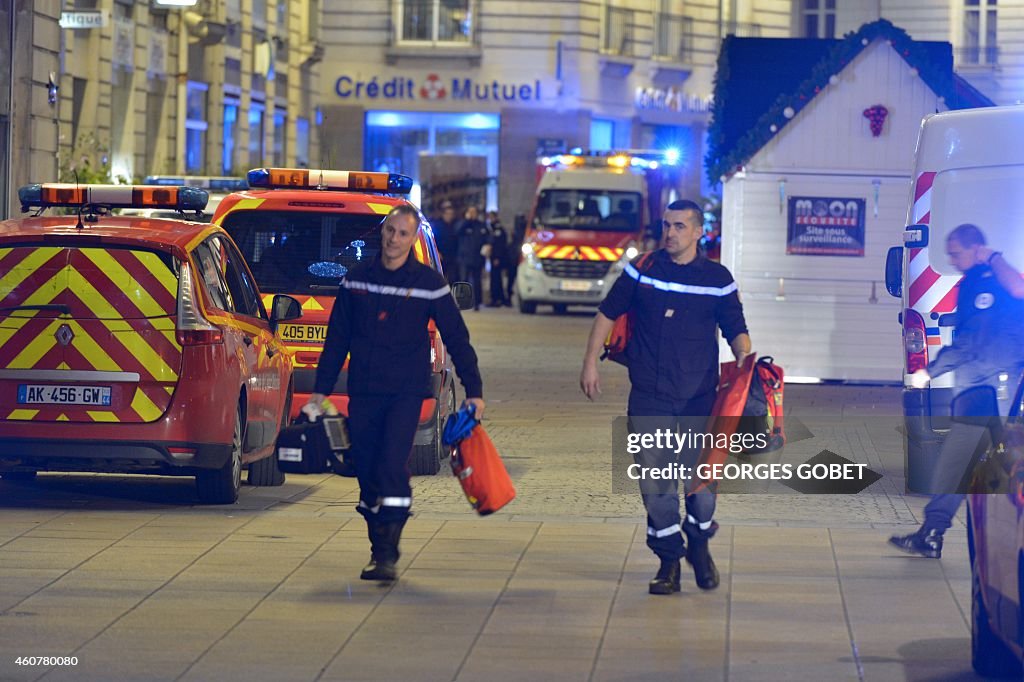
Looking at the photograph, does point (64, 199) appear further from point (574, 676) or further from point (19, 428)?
point (574, 676)

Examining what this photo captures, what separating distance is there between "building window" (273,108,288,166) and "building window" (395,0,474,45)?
18.1 ft

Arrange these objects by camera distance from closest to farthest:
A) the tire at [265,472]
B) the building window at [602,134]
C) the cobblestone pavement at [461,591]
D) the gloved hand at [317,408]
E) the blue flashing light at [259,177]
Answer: the cobblestone pavement at [461,591] < the gloved hand at [317,408] < the tire at [265,472] < the blue flashing light at [259,177] < the building window at [602,134]

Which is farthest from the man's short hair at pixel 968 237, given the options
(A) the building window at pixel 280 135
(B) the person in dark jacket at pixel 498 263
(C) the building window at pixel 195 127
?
(A) the building window at pixel 280 135

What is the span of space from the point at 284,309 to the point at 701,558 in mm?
3730

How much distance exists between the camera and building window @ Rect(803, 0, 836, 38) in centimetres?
5372

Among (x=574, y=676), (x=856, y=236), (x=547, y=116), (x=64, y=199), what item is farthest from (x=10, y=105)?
(x=547, y=116)

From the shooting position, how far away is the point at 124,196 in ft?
37.2

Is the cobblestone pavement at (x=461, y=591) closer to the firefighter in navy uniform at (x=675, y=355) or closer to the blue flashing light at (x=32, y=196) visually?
the firefighter in navy uniform at (x=675, y=355)

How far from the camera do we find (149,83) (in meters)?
33.7

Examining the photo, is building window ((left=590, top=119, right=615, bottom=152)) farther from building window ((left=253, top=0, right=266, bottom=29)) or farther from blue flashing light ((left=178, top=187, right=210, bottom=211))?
blue flashing light ((left=178, top=187, right=210, bottom=211))

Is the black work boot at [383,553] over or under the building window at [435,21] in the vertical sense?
under

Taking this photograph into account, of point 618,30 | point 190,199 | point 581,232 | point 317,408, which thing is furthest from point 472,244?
point 317,408

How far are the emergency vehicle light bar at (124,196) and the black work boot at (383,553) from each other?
3351 mm

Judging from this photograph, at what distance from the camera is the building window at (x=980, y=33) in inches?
2076
